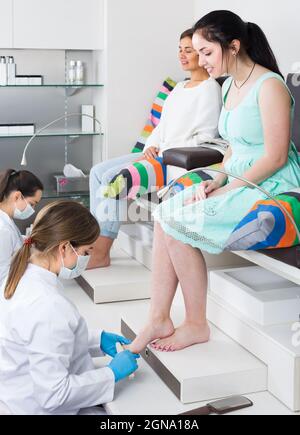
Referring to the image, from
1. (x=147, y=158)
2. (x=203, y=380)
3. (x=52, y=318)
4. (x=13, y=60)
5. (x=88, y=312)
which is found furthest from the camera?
(x=13, y=60)

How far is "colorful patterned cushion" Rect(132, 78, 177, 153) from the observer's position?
436 centimetres

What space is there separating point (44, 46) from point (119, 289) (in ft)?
6.03

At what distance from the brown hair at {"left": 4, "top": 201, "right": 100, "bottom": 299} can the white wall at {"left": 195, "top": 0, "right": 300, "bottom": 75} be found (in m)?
1.89

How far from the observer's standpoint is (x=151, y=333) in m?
2.42

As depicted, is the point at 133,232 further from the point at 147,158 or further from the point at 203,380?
the point at 203,380

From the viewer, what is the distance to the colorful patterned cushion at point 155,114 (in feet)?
14.3

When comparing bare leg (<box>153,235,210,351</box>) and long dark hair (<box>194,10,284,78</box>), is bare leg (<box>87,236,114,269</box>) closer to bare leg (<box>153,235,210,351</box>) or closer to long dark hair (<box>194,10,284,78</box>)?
bare leg (<box>153,235,210,351</box>)

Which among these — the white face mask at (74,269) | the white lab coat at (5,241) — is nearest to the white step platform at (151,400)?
the white face mask at (74,269)

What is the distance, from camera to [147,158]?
3730 mm

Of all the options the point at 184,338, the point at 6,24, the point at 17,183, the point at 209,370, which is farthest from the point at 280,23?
the point at 209,370

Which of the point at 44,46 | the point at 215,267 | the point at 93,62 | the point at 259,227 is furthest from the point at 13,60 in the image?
the point at 259,227

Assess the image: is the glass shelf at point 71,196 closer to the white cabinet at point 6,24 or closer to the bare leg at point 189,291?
the white cabinet at point 6,24

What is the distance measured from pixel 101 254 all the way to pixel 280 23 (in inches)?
58.4

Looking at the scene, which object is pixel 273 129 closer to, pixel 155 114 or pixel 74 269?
pixel 74 269
